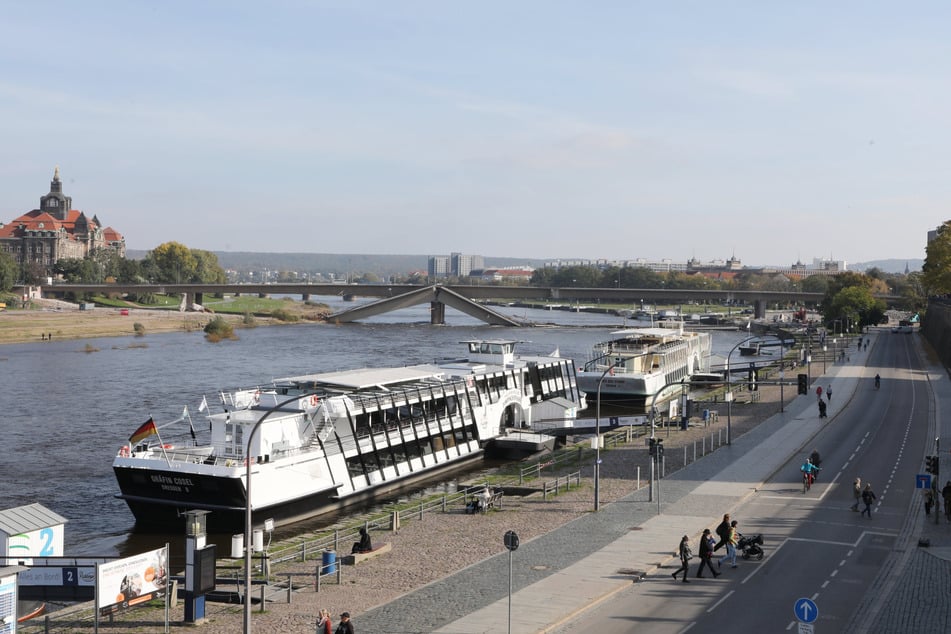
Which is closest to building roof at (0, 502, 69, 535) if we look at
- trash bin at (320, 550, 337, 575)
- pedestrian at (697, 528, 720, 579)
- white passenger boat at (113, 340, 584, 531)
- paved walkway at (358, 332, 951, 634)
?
white passenger boat at (113, 340, 584, 531)

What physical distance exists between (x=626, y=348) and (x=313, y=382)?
157 ft

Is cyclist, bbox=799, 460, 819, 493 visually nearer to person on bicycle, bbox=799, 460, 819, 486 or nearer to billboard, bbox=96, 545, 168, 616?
person on bicycle, bbox=799, 460, 819, 486

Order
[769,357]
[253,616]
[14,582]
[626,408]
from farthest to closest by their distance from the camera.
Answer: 1. [769,357]
2. [626,408]
3. [253,616]
4. [14,582]

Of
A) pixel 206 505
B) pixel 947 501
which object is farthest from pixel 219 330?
pixel 947 501

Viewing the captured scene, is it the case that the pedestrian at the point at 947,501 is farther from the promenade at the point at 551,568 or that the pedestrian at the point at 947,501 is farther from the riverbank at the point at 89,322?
the riverbank at the point at 89,322

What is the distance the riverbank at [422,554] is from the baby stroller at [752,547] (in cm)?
231

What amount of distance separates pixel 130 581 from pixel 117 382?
6320 centimetres

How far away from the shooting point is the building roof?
84.2 ft

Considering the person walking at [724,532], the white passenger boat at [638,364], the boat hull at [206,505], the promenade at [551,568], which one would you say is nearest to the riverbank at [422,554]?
the promenade at [551,568]

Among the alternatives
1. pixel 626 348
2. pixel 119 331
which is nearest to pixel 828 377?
pixel 626 348

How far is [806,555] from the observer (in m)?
30.8

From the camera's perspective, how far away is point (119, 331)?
143000 millimetres

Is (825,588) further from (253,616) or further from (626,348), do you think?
(626,348)

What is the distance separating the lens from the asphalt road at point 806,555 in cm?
2450
